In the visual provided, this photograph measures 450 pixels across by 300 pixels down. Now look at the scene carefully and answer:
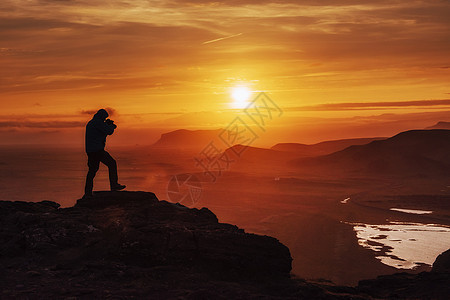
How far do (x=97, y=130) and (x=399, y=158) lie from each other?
332ft

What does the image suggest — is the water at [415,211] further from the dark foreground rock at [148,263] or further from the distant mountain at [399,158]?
the distant mountain at [399,158]

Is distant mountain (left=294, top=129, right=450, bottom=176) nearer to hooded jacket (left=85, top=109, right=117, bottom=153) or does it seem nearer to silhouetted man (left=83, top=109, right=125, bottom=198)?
silhouetted man (left=83, top=109, right=125, bottom=198)

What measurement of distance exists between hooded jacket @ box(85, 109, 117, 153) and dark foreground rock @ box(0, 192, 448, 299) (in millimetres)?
1970

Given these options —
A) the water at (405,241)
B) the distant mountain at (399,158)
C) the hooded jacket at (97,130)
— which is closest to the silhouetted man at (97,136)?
the hooded jacket at (97,130)

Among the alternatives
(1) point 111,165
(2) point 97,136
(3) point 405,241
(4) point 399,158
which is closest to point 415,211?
(3) point 405,241

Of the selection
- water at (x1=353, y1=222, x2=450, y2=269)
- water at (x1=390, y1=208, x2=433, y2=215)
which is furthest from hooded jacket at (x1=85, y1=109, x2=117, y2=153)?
water at (x1=390, y1=208, x2=433, y2=215)

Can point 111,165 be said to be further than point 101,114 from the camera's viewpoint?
Yes

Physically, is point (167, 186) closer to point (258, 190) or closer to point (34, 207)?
point (258, 190)

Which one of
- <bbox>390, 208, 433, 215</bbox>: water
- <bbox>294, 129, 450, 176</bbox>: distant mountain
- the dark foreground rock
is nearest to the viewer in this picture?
the dark foreground rock

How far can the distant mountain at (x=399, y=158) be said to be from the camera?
3807 inches

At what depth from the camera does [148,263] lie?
Result: 1007 centimetres

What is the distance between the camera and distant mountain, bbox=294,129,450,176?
317 feet

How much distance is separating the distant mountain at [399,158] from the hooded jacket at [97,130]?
88775mm

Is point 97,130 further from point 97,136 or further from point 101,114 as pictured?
point 101,114
